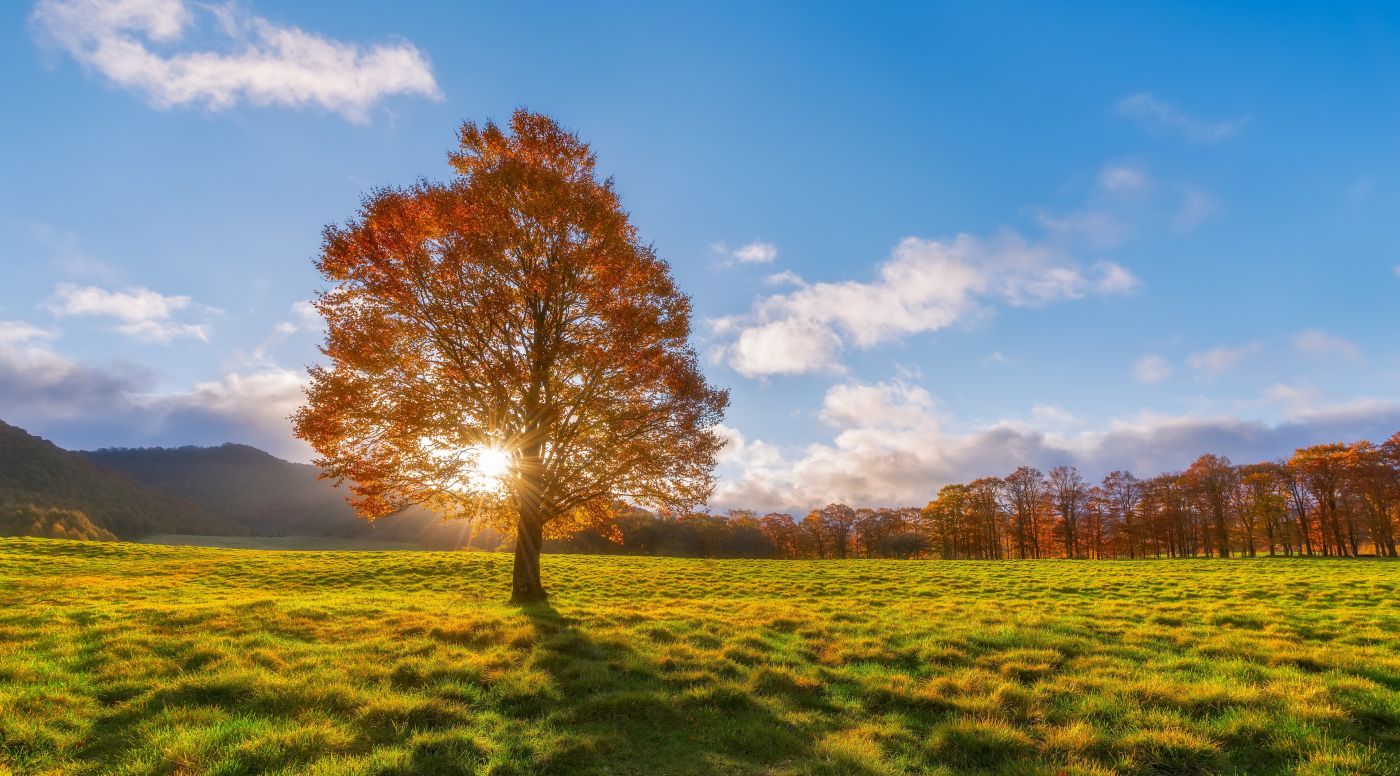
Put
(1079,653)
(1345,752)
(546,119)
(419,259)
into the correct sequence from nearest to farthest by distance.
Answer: (1345,752), (1079,653), (419,259), (546,119)

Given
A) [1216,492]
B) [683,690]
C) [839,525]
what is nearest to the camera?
[683,690]

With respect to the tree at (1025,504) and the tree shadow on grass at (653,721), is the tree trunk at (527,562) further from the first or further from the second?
the tree at (1025,504)

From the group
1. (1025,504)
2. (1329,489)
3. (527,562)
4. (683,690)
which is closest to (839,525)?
(1025,504)

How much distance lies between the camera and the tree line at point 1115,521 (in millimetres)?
64938

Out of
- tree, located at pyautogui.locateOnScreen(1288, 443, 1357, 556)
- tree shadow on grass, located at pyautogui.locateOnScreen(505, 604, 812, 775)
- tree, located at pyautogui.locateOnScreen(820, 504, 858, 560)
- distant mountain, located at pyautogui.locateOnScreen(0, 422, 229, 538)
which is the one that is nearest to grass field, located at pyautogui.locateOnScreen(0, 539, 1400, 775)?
tree shadow on grass, located at pyautogui.locateOnScreen(505, 604, 812, 775)

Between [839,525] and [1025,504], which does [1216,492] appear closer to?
[1025,504]

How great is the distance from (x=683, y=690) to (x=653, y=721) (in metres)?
1.22

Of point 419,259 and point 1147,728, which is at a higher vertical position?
point 419,259

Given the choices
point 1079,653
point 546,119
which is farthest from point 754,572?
point 546,119

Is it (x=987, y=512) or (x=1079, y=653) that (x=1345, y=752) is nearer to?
(x=1079, y=653)

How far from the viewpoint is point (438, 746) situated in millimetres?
6582

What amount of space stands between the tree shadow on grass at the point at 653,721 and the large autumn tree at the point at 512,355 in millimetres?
8052

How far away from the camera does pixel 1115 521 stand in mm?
84938

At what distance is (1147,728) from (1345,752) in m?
1.78
